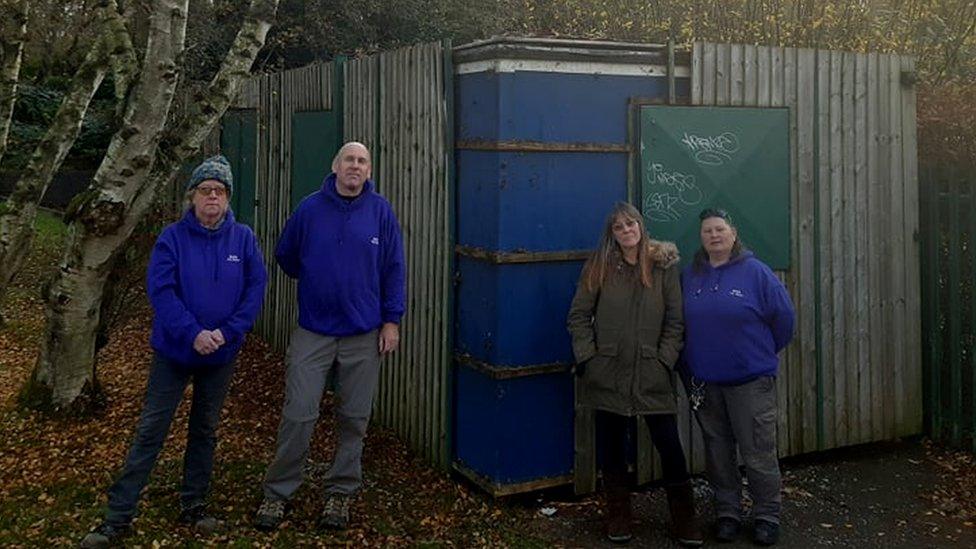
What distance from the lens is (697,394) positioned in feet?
15.6

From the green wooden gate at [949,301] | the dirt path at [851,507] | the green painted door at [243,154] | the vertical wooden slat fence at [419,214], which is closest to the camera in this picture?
the dirt path at [851,507]

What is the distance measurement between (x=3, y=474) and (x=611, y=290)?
371 cm

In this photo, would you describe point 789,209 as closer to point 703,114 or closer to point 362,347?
point 703,114

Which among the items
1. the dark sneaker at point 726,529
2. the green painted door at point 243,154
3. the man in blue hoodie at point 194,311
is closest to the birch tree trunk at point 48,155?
the green painted door at point 243,154

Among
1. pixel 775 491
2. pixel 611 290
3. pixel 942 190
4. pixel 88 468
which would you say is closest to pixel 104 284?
pixel 88 468

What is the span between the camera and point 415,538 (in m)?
4.59

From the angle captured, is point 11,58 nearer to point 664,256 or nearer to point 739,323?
point 664,256

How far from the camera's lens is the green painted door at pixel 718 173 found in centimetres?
521

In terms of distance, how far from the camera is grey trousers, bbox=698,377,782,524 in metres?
4.54

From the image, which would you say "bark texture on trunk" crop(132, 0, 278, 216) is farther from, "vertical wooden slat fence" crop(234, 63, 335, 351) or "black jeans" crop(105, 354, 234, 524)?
"black jeans" crop(105, 354, 234, 524)

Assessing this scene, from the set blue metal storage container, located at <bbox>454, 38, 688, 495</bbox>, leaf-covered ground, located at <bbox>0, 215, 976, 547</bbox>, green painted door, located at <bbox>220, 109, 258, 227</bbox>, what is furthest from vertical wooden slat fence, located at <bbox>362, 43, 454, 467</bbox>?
green painted door, located at <bbox>220, 109, 258, 227</bbox>

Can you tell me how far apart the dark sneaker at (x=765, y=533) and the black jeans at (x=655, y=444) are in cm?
47

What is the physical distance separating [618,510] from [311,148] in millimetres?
4166

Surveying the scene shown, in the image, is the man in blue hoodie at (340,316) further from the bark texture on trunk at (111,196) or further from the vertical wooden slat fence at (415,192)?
the bark texture on trunk at (111,196)
